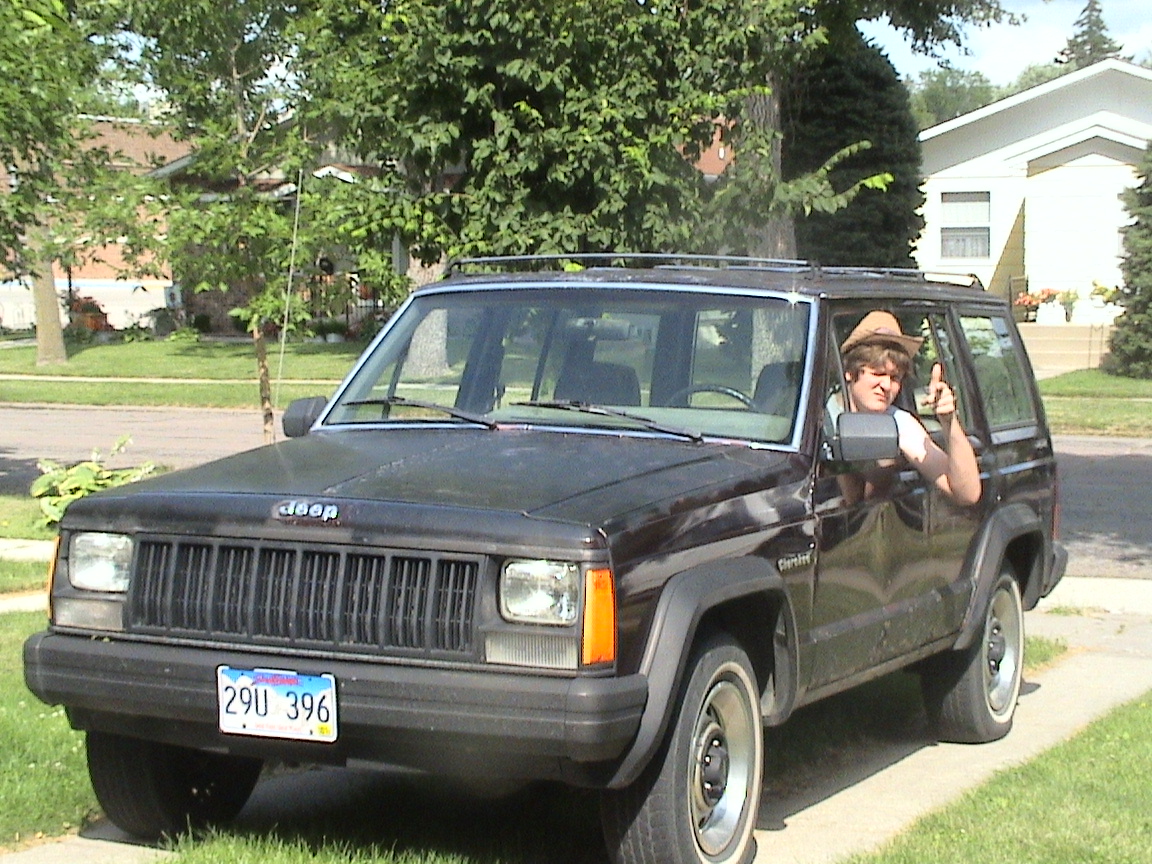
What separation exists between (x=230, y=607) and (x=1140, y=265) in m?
24.4

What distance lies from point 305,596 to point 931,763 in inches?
127

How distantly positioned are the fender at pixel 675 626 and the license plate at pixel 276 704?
0.82 m

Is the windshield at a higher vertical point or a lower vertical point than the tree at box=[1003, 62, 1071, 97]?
lower

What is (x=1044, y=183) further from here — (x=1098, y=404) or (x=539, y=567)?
(x=539, y=567)

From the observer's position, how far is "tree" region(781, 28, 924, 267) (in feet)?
108

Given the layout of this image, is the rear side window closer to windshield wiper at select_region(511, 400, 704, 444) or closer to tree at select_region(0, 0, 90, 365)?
windshield wiper at select_region(511, 400, 704, 444)

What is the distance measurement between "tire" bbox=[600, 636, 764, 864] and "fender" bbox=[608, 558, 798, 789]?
4.4 inches

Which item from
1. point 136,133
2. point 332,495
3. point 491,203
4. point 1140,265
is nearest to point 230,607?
point 332,495

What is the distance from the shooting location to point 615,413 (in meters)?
5.97

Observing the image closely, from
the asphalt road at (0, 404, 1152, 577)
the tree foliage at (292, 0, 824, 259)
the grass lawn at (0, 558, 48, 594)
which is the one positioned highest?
the tree foliage at (292, 0, 824, 259)

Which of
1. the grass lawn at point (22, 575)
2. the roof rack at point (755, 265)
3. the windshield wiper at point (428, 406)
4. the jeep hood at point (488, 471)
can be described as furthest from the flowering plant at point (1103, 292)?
the jeep hood at point (488, 471)

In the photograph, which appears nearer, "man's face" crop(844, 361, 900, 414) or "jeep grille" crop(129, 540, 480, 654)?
"jeep grille" crop(129, 540, 480, 654)

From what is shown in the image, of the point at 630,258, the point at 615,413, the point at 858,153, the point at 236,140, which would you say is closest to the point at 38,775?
the point at 615,413

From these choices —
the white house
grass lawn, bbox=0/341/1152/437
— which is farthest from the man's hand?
the white house
